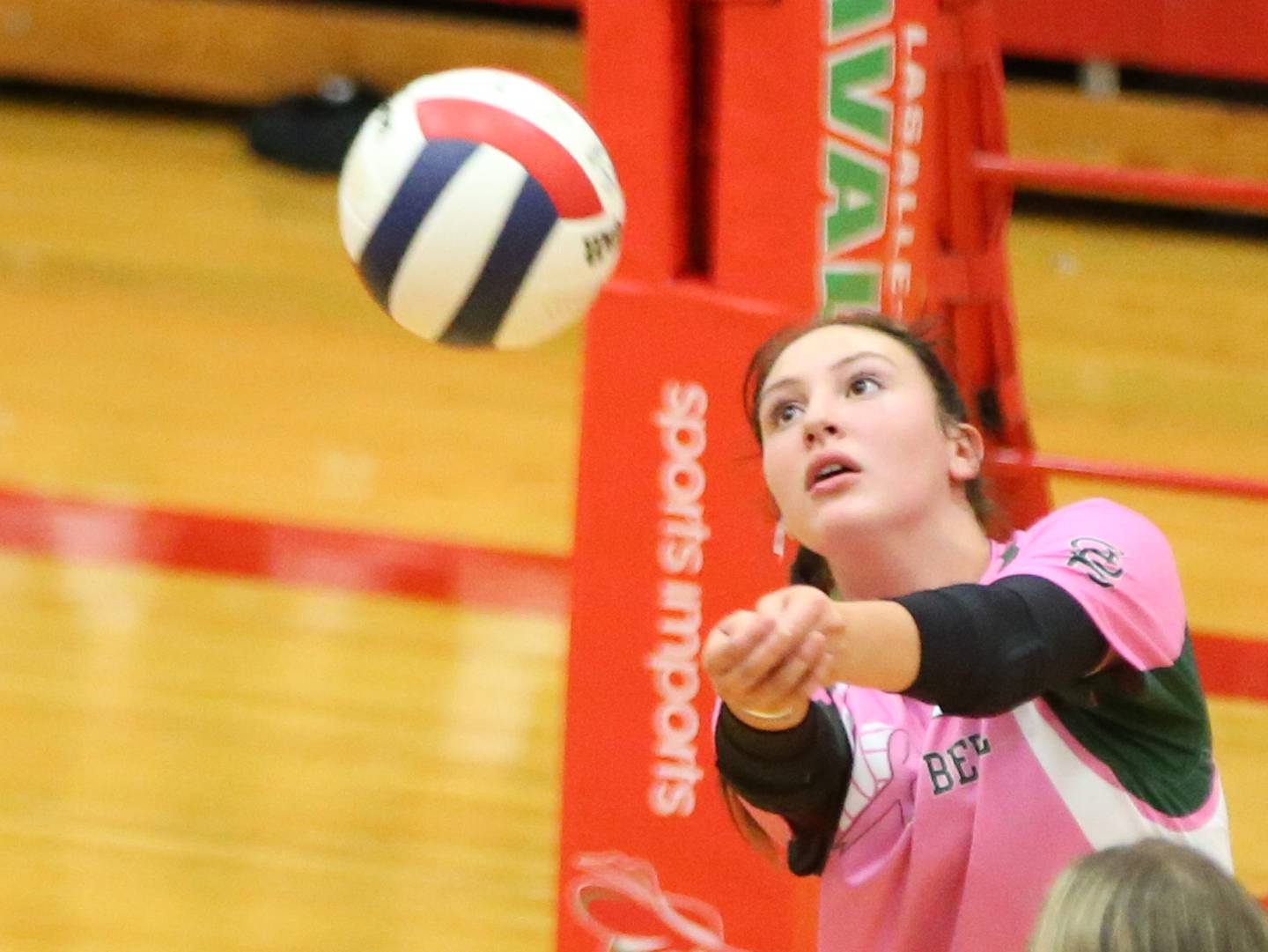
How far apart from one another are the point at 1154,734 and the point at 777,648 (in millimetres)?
490

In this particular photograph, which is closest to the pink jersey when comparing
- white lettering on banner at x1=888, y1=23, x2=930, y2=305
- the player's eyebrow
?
the player's eyebrow

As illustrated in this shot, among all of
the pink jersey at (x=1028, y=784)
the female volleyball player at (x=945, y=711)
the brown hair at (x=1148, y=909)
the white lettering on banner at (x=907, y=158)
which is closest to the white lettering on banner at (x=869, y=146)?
the white lettering on banner at (x=907, y=158)

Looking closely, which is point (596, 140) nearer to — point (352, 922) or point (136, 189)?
point (352, 922)

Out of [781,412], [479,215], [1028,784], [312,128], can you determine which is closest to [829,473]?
[781,412]

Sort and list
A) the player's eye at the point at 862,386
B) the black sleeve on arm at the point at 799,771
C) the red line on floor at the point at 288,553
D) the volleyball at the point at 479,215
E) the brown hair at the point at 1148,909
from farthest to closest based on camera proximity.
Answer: the red line on floor at the point at 288,553 < the volleyball at the point at 479,215 < the player's eye at the point at 862,386 < the black sleeve on arm at the point at 799,771 < the brown hair at the point at 1148,909

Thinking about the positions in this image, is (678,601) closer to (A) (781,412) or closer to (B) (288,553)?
(A) (781,412)

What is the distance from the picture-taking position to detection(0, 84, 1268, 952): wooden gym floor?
299 centimetres

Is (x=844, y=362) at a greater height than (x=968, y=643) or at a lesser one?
greater

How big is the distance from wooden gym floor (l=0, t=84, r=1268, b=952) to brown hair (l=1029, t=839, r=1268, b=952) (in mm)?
1688

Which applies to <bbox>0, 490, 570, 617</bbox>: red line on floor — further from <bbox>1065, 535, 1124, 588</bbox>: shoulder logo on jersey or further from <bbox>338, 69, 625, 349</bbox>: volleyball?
<bbox>1065, 535, 1124, 588</bbox>: shoulder logo on jersey

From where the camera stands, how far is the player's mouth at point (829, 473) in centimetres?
152

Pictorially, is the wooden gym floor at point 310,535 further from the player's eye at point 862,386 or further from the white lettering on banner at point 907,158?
the player's eye at point 862,386

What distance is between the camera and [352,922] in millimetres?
2842

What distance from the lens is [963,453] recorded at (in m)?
1.67
